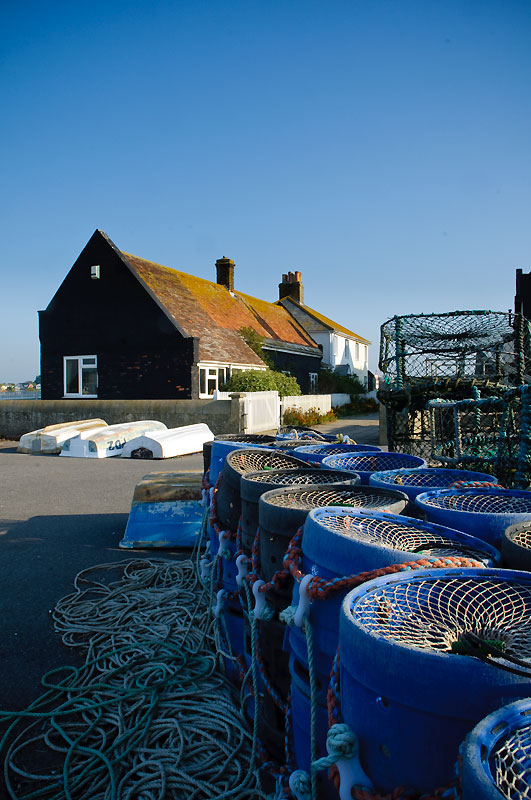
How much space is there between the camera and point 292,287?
4509 centimetres

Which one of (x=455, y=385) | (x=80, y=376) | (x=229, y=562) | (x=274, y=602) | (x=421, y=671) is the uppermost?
(x=80, y=376)

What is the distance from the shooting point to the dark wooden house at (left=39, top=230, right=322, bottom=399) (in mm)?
21891

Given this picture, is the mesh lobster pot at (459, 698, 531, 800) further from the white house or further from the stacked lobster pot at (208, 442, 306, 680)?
the white house

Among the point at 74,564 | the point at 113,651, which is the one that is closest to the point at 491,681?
the point at 113,651

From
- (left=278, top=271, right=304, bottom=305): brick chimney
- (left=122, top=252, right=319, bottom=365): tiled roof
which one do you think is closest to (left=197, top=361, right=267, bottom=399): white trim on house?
(left=122, top=252, right=319, bottom=365): tiled roof

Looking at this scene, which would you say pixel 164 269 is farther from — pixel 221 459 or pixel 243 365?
pixel 221 459

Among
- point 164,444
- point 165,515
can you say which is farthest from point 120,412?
point 165,515

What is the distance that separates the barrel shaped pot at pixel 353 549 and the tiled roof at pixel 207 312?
65.0 ft

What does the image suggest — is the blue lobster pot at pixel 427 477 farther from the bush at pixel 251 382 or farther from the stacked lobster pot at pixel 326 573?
the bush at pixel 251 382

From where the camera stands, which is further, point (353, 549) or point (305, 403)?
point (305, 403)

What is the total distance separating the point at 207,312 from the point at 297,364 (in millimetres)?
8562

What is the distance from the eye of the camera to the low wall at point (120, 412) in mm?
16380

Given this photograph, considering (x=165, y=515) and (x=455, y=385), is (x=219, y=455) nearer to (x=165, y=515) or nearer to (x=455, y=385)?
(x=165, y=515)

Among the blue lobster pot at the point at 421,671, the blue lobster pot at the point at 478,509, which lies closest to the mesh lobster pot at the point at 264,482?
the blue lobster pot at the point at 478,509
